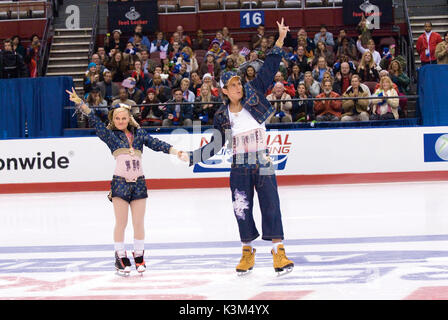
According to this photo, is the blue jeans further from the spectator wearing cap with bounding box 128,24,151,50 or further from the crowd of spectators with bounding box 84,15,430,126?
the spectator wearing cap with bounding box 128,24,151,50

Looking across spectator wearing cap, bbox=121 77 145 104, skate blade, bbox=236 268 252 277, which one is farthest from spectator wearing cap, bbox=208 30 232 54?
skate blade, bbox=236 268 252 277

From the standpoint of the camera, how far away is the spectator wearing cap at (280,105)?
14.6 metres

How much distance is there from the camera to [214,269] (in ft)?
19.5

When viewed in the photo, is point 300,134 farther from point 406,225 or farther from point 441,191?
point 406,225

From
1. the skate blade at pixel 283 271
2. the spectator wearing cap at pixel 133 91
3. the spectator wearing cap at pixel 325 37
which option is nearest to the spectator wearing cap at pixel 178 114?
the spectator wearing cap at pixel 133 91

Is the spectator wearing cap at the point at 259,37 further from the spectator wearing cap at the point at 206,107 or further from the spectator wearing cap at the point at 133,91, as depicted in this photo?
the spectator wearing cap at the point at 133,91

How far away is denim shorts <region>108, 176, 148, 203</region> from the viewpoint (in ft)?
19.7

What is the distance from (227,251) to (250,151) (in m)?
1.33

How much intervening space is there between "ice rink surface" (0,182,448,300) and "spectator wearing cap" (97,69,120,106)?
4.73m

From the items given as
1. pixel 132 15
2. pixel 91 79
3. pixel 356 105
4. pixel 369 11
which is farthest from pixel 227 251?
pixel 132 15

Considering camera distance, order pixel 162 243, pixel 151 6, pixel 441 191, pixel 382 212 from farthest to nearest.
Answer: pixel 151 6 < pixel 441 191 < pixel 382 212 < pixel 162 243

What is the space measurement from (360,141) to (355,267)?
8.74 meters

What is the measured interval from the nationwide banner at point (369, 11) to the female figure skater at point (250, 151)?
1462cm
